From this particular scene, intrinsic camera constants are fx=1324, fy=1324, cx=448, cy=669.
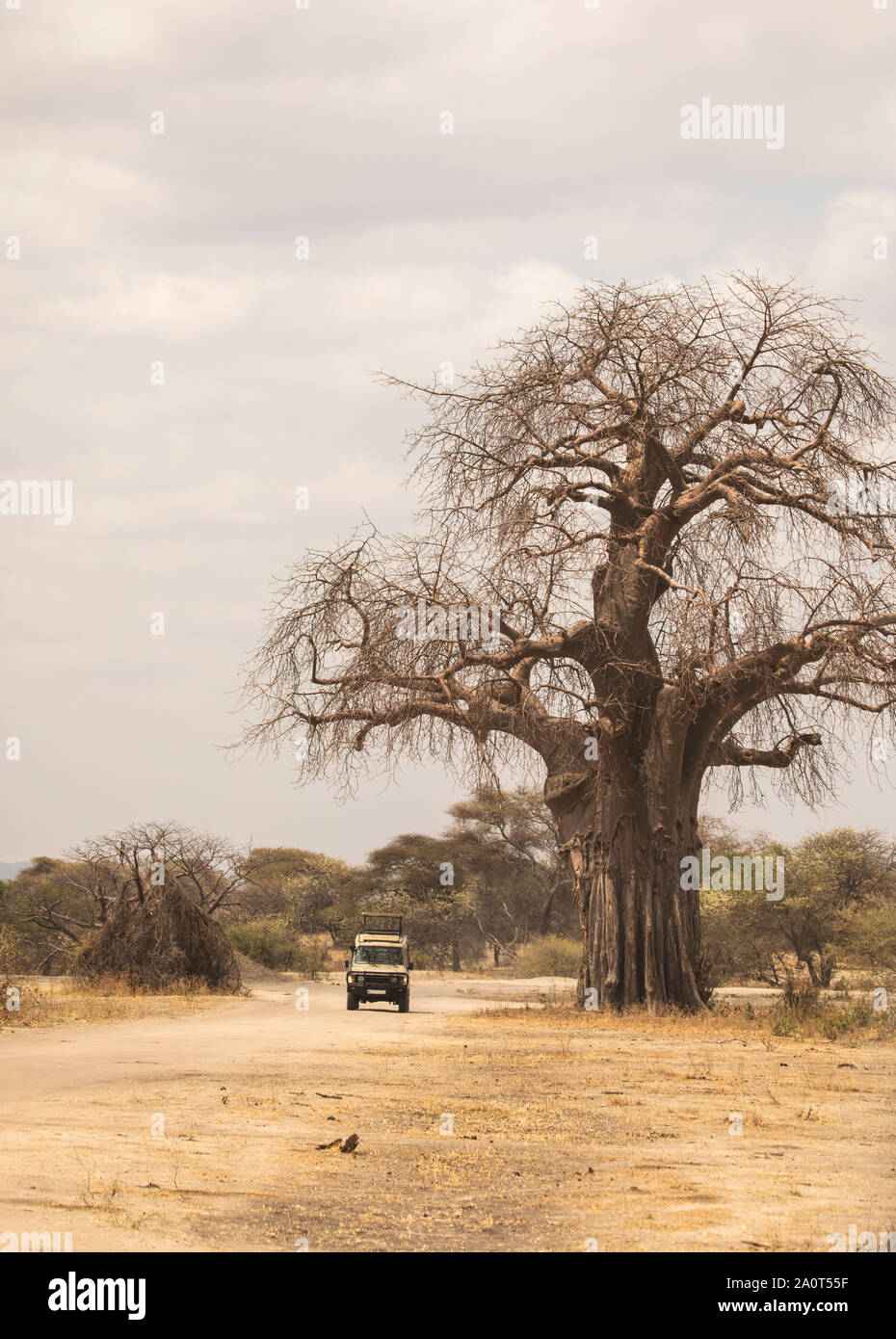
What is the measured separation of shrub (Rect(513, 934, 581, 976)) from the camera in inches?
1554

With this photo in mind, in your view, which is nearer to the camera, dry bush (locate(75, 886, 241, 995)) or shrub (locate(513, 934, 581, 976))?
dry bush (locate(75, 886, 241, 995))

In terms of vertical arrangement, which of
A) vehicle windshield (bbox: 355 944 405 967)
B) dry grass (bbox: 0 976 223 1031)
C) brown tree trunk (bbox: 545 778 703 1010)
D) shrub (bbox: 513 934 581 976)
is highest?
brown tree trunk (bbox: 545 778 703 1010)

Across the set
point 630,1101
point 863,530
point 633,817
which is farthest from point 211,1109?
point 863,530

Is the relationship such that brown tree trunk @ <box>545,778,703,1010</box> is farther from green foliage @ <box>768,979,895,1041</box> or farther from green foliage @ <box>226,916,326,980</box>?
green foliage @ <box>226,916,326,980</box>

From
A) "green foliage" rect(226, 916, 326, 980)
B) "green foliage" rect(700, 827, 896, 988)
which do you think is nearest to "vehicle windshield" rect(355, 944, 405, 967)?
"green foliage" rect(700, 827, 896, 988)

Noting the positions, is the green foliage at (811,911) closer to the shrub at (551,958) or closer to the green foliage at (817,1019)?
the shrub at (551,958)

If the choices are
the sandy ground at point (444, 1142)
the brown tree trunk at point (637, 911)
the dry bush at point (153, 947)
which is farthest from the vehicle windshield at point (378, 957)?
the sandy ground at point (444, 1142)

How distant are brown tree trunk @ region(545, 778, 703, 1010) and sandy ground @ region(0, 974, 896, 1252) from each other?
3546 mm

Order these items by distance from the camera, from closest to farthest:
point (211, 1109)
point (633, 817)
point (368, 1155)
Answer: point (368, 1155)
point (211, 1109)
point (633, 817)

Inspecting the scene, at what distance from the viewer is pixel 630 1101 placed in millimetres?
11727

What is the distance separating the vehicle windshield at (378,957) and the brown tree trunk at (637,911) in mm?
4800

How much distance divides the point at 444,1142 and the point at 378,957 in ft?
52.0
